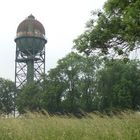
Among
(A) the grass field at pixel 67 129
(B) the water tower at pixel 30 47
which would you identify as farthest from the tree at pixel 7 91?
(A) the grass field at pixel 67 129

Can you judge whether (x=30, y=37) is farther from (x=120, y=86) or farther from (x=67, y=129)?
(x=67, y=129)

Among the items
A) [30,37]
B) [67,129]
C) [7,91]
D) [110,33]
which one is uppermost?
[30,37]

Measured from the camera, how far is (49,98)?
62.8 metres

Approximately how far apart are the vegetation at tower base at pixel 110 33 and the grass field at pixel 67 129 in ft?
12.4

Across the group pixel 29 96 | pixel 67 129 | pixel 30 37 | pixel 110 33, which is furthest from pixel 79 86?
pixel 67 129

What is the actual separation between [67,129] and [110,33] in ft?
21.6

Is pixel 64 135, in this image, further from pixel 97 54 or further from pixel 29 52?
pixel 29 52

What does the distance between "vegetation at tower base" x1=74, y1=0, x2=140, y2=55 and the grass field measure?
3.78m

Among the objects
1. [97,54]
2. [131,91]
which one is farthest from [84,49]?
[131,91]

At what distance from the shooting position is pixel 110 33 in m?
16.7

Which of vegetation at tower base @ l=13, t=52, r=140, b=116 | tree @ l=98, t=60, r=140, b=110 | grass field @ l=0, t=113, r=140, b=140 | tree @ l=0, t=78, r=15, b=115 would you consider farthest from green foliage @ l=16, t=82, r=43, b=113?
grass field @ l=0, t=113, r=140, b=140

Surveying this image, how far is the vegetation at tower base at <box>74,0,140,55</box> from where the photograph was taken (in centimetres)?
1538

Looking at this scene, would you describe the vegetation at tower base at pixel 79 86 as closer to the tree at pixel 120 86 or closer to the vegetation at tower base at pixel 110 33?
the tree at pixel 120 86

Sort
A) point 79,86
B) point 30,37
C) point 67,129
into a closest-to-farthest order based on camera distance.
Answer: point 67,129 → point 79,86 → point 30,37
